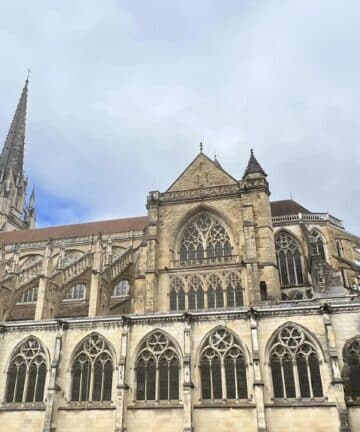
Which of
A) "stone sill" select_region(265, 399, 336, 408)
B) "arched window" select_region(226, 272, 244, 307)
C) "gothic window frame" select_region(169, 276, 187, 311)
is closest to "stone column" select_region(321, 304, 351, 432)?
"stone sill" select_region(265, 399, 336, 408)

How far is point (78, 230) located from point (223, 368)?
26.6m

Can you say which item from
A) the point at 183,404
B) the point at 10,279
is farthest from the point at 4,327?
the point at 10,279

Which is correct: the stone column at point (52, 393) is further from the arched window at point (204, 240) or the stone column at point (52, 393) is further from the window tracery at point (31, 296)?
the window tracery at point (31, 296)

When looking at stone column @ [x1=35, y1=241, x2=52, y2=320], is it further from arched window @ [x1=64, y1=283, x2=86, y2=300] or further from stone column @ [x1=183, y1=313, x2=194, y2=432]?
stone column @ [x1=183, y1=313, x2=194, y2=432]

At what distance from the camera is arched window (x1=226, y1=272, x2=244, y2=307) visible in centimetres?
2240

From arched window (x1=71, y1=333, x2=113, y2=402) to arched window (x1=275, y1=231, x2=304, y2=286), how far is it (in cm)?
1327

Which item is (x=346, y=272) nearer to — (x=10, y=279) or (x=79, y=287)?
(x=79, y=287)

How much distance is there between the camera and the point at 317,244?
27344 mm

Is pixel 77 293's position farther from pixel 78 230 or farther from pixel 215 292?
pixel 215 292

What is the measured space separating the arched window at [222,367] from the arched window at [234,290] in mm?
6340

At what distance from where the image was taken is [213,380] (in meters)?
15.6

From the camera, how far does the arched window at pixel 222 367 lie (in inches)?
604

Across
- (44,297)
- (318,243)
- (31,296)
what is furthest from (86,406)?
(31,296)

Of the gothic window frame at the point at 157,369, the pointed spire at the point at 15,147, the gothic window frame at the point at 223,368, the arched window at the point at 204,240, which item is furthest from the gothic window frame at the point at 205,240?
the pointed spire at the point at 15,147
